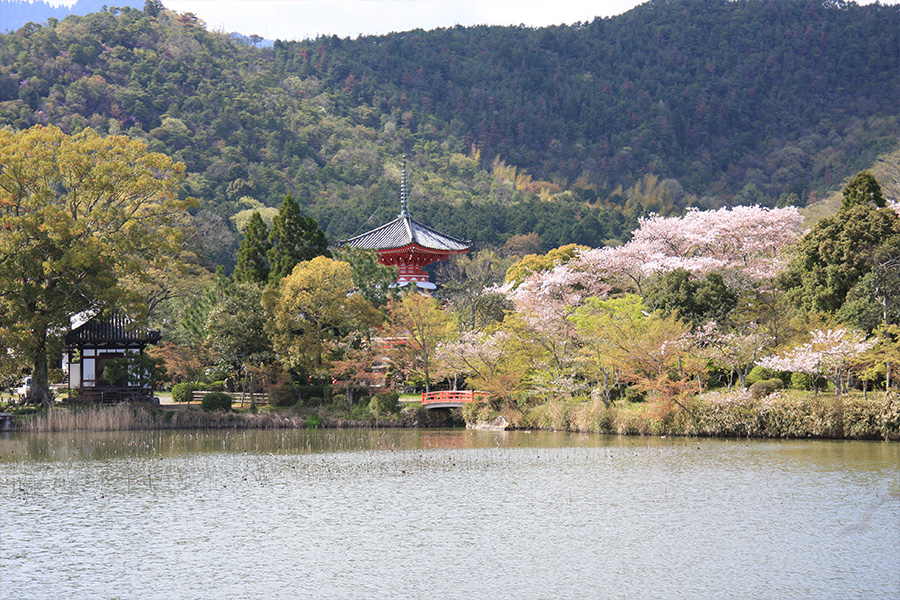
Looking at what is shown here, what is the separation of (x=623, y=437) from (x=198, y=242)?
1394 inches

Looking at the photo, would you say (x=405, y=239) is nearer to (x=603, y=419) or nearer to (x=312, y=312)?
(x=312, y=312)

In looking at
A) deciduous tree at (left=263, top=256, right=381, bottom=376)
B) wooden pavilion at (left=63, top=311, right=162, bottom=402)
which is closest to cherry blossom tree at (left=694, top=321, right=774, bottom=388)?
deciduous tree at (left=263, top=256, right=381, bottom=376)

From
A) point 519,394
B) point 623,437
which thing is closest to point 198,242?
point 519,394

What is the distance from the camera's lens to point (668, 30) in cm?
13038

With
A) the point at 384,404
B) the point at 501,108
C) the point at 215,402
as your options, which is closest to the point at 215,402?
the point at 215,402

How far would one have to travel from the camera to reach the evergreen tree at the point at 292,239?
40.6 meters

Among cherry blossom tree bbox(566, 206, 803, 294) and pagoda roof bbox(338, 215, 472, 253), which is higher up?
pagoda roof bbox(338, 215, 472, 253)

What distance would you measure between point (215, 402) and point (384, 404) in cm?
635

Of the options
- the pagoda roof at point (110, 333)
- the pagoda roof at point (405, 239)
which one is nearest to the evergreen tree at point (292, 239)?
the pagoda roof at point (110, 333)

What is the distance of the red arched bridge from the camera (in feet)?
118

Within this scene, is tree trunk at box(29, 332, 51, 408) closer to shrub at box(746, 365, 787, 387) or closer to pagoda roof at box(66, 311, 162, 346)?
pagoda roof at box(66, 311, 162, 346)

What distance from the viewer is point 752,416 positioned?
27.8 metres

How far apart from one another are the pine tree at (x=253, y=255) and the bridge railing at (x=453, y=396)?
380 inches

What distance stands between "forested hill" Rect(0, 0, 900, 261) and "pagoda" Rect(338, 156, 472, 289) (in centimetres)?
2148
